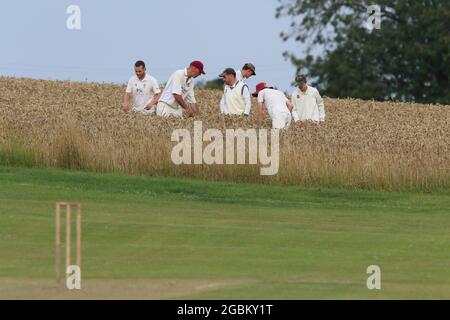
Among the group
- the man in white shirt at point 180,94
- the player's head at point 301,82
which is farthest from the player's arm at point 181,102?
the player's head at point 301,82

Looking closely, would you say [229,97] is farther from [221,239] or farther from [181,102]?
[221,239]

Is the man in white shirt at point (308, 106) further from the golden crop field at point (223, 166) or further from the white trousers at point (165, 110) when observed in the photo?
the white trousers at point (165, 110)

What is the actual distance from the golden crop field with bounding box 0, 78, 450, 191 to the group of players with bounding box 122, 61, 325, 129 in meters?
0.42

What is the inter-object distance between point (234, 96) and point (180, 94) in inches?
74.7

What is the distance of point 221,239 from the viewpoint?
20.4 metres

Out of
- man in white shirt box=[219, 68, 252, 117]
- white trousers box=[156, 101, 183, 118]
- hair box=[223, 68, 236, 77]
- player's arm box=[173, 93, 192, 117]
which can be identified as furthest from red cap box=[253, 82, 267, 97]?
white trousers box=[156, 101, 183, 118]

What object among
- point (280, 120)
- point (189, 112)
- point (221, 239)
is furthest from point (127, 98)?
point (221, 239)

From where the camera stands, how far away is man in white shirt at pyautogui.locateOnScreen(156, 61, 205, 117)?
32188mm

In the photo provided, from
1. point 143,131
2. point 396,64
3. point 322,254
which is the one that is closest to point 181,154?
point 143,131

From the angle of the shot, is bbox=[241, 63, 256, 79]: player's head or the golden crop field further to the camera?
bbox=[241, 63, 256, 79]: player's head

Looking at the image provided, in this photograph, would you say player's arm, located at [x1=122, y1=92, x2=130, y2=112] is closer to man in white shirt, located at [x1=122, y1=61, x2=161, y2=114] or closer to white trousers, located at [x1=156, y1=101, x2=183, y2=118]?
man in white shirt, located at [x1=122, y1=61, x2=161, y2=114]

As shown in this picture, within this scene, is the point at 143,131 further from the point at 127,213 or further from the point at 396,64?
the point at 396,64

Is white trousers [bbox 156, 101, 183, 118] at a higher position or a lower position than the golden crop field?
higher

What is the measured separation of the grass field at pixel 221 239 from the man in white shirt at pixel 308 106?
18.9ft
